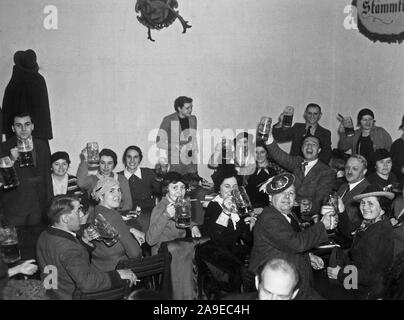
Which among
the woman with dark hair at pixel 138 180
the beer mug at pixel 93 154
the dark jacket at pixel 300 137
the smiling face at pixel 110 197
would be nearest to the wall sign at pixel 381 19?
the dark jacket at pixel 300 137

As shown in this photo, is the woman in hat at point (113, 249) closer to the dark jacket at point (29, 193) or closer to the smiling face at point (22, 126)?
the dark jacket at point (29, 193)

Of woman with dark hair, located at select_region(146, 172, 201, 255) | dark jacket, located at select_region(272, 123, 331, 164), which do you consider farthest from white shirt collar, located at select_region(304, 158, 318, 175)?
woman with dark hair, located at select_region(146, 172, 201, 255)

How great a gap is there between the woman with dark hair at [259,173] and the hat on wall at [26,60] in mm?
3224

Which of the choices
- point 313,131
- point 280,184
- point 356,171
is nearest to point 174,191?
point 280,184

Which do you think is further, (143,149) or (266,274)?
(143,149)

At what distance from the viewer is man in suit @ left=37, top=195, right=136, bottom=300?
3.34 metres

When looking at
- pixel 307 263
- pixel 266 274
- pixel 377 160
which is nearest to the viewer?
pixel 266 274

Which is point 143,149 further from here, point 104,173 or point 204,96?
point 104,173

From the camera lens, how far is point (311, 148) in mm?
5777

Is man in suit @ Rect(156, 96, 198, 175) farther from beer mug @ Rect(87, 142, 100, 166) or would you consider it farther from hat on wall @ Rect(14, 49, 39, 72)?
hat on wall @ Rect(14, 49, 39, 72)

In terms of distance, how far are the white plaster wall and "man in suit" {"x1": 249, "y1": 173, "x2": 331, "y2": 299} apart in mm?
4246

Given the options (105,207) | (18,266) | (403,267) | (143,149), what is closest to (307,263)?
(403,267)
